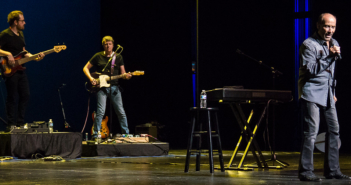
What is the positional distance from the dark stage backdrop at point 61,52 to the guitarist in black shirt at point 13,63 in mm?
1752

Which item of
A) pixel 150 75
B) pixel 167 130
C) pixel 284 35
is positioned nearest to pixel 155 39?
pixel 150 75

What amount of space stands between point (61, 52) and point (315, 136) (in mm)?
6494

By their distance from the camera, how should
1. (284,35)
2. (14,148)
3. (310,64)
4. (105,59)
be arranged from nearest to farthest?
(310,64) < (14,148) < (105,59) < (284,35)

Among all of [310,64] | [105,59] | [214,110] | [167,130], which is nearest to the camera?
[310,64]

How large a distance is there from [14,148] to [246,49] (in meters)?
4.36

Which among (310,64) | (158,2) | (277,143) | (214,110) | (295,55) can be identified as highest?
(158,2)

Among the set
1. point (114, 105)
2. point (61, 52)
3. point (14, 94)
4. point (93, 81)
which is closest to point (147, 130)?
point (114, 105)

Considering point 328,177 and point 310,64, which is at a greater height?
point 310,64

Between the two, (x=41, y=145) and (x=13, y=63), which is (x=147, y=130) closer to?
(x=41, y=145)

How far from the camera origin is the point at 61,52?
884 cm

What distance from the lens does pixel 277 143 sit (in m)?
7.81

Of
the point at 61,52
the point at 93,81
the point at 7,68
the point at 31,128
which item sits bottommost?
the point at 31,128

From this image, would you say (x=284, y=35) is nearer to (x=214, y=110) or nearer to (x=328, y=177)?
(x=214, y=110)

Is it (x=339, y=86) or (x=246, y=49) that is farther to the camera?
(x=246, y=49)
